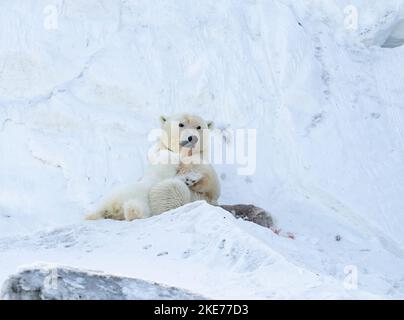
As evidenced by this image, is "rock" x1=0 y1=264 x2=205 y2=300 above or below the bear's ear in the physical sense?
below

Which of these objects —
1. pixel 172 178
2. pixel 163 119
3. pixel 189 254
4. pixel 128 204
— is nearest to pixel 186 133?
pixel 163 119

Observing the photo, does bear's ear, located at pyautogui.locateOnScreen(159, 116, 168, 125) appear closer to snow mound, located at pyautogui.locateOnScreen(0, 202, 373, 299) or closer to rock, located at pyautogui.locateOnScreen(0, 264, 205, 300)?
snow mound, located at pyautogui.locateOnScreen(0, 202, 373, 299)

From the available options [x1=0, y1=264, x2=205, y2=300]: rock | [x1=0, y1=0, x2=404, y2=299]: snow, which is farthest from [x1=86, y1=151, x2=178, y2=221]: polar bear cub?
[x1=0, y1=264, x2=205, y2=300]: rock

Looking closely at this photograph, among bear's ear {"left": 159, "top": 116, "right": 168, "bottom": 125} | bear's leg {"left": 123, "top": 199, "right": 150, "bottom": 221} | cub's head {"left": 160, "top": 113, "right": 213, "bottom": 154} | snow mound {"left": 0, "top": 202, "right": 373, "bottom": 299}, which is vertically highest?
bear's ear {"left": 159, "top": 116, "right": 168, "bottom": 125}

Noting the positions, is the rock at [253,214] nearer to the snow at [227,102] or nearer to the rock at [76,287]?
the snow at [227,102]

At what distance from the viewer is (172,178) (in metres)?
8.73

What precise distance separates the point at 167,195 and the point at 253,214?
881mm

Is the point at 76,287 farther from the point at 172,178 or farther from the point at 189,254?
the point at 172,178

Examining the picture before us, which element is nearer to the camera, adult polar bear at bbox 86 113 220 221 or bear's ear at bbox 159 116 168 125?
adult polar bear at bbox 86 113 220 221

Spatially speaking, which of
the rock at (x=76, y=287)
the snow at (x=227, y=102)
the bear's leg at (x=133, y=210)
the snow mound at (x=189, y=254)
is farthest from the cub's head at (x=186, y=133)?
the rock at (x=76, y=287)

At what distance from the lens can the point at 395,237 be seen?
29.2ft

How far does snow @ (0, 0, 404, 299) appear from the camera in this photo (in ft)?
30.8

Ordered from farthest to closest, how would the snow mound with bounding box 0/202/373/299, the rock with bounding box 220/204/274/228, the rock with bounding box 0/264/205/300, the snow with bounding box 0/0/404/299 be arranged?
the snow with bounding box 0/0/404/299 → the rock with bounding box 220/204/274/228 → the snow mound with bounding box 0/202/373/299 → the rock with bounding box 0/264/205/300
